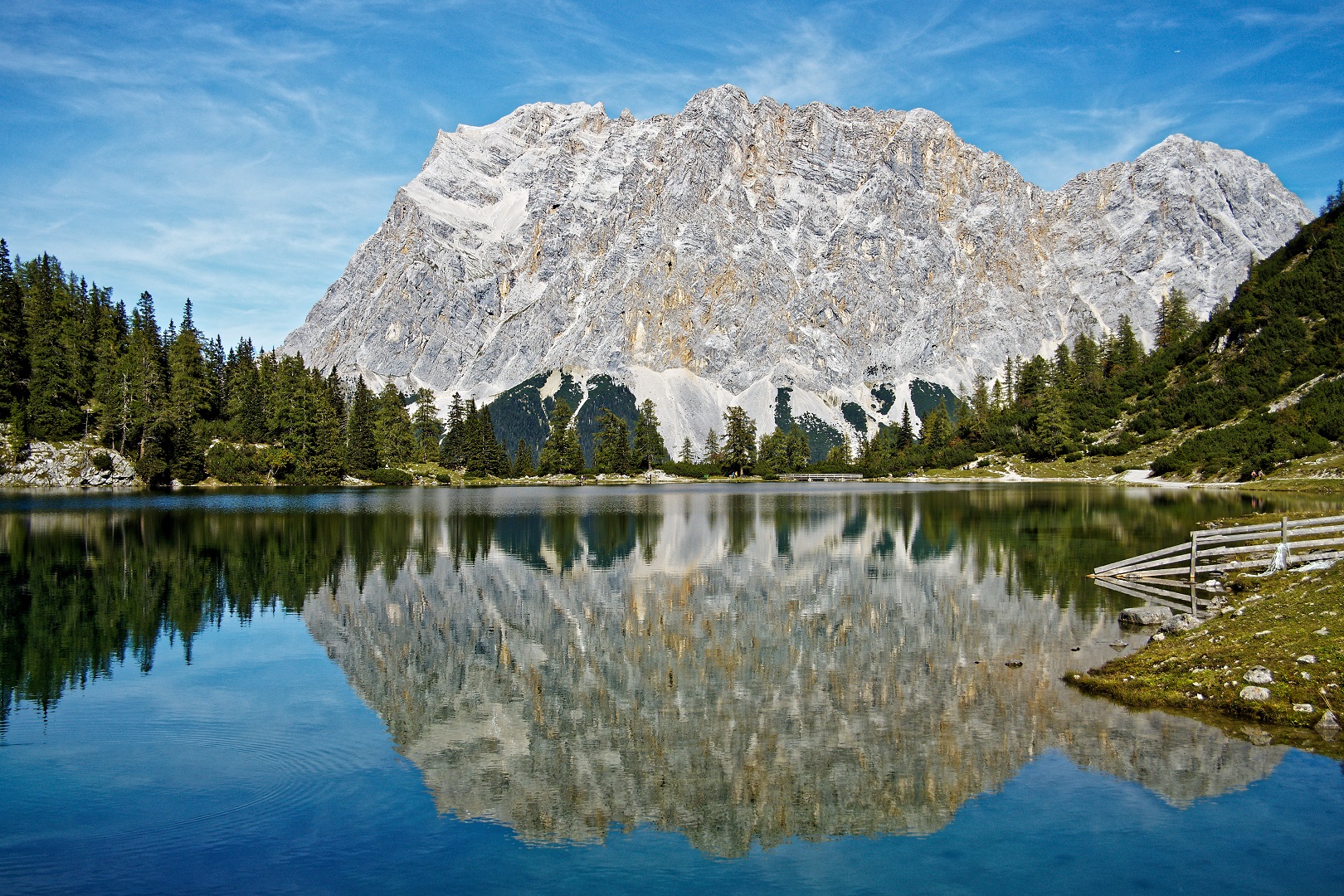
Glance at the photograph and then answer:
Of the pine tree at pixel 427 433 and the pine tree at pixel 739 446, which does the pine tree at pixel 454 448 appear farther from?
the pine tree at pixel 739 446

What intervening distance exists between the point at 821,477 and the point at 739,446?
19.7 metres

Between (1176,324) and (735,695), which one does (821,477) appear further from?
(735,695)

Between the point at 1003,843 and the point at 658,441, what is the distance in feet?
587

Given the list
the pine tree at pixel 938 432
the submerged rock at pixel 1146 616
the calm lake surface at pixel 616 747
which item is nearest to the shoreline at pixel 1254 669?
the calm lake surface at pixel 616 747

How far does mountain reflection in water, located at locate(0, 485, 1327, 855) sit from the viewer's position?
13672mm

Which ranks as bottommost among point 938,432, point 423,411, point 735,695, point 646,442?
point 735,695

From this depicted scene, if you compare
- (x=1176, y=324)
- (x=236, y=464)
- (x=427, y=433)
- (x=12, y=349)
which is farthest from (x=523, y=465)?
(x=1176, y=324)

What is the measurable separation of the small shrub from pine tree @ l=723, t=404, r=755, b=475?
7462cm

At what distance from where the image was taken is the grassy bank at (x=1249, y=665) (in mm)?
15891

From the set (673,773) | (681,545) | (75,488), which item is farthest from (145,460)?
(673,773)

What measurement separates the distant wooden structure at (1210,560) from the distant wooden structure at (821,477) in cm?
14636

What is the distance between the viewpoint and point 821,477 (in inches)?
7377

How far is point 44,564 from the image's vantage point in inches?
1522

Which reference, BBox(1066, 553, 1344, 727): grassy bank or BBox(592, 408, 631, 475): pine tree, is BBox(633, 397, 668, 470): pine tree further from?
BBox(1066, 553, 1344, 727): grassy bank
